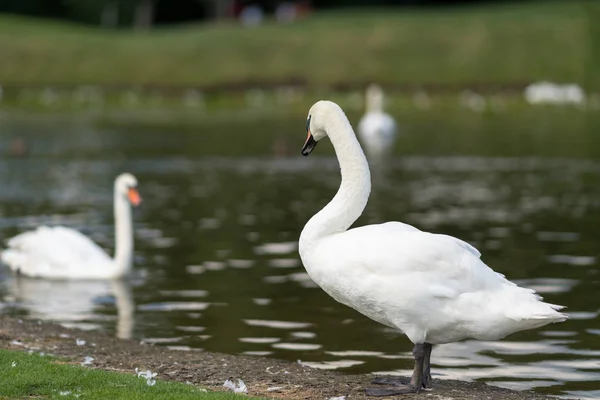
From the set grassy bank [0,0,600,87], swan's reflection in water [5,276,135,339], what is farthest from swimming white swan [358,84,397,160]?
grassy bank [0,0,600,87]

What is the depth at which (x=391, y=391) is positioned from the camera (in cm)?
931

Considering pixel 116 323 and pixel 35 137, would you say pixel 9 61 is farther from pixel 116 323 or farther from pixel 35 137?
pixel 116 323

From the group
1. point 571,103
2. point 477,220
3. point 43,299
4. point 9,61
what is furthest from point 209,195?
point 9,61

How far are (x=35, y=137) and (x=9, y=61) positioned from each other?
971 inches

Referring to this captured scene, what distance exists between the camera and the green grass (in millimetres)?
8766

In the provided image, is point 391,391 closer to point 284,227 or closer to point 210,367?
point 210,367

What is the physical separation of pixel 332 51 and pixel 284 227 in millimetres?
42048

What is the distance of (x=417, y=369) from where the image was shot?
9383 millimetres

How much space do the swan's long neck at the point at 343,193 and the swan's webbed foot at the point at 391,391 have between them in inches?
49.6

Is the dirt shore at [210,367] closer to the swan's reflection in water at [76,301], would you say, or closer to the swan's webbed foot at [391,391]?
the swan's webbed foot at [391,391]

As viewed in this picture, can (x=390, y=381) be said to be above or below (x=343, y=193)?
below

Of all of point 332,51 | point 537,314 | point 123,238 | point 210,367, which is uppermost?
point 332,51

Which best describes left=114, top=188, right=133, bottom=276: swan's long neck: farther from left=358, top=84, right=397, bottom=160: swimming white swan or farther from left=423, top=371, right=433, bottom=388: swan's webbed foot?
left=358, top=84, right=397, bottom=160: swimming white swan

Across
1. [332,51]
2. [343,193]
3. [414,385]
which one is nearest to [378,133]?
[332,51]
